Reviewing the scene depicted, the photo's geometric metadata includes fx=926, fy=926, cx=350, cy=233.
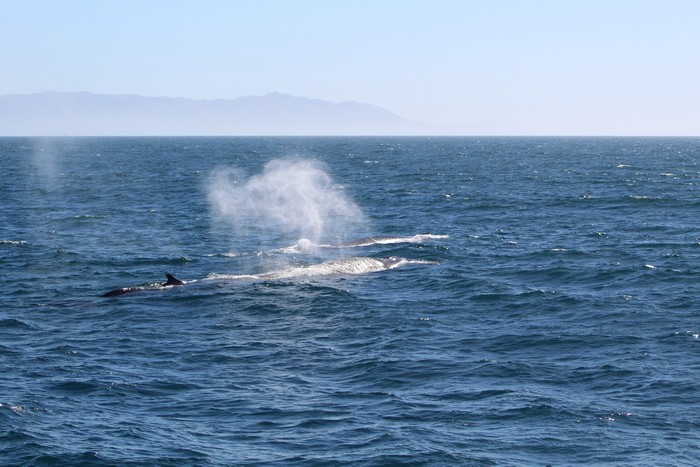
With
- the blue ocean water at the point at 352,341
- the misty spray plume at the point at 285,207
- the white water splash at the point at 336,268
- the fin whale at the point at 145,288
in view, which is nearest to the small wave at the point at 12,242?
the blue ocean water at the point at 352,341

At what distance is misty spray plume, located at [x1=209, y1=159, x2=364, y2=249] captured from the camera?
7306 cm

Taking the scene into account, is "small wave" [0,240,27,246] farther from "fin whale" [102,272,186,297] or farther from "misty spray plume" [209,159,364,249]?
"fin whale" [102,272,186,297]

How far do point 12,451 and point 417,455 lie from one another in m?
10.8

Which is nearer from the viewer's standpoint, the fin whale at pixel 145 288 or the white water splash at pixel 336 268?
the fin whale at pixel 145 288

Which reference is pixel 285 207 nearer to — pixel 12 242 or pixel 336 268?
pixel 12 242

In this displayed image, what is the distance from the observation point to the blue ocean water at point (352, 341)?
25.6 meters

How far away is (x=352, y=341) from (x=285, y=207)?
55300 millimetres

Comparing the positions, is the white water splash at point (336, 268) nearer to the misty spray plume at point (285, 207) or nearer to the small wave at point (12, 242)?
the misty spray plume at point (285, 207)

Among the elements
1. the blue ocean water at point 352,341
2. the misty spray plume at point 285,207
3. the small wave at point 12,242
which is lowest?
the blue ocean water at point 352,341

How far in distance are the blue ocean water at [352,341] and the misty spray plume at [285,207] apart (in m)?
0.94

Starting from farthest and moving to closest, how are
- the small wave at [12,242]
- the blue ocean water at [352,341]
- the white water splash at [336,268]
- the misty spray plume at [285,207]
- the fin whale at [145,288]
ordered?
1. the misty spray plume at [285,207]
2. the small wave at [12,242]
3. the white water splash at [336,268]
4. the fin whale at [145,288]
5. the blue ocean water at [352,341]

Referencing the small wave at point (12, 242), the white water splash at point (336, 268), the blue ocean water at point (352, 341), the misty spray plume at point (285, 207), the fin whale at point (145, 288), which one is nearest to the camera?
the blue ocean water at point (352, 341)

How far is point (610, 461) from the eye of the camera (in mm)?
24016

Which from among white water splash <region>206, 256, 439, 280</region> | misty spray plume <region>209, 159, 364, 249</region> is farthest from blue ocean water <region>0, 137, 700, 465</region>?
misty spray plume <region>209, 159, 364, 249</region>
